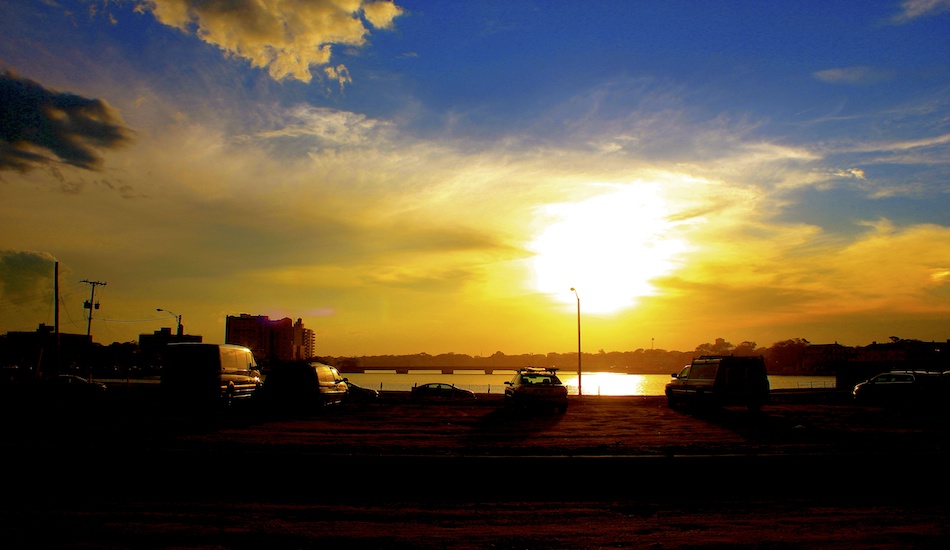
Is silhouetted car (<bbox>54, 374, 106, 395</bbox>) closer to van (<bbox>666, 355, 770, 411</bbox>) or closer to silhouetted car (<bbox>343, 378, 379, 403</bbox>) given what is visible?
silhouetted car (<bbox>343, 378, 379, 403</bbox>)

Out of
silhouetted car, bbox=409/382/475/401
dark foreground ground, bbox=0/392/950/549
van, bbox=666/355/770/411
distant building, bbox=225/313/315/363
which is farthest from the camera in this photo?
distant building, bbox=225/313/315/363

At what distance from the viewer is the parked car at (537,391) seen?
26.3 meters

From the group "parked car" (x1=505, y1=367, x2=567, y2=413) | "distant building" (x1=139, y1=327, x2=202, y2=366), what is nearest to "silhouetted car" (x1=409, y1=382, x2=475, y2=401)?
"parked car" (x1=505, y1=367, x2=567, y2=413)

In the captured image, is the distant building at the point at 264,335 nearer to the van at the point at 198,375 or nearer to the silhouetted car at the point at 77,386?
the silhouetted car at the point at 77,386

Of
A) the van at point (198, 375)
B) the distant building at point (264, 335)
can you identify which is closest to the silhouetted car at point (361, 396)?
the van at point (198, 375)

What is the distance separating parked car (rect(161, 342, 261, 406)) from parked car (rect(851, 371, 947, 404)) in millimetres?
31638

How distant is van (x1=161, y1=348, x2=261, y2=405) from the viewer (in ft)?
72.1

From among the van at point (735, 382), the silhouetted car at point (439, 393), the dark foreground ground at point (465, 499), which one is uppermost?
the van at point (735, 382)

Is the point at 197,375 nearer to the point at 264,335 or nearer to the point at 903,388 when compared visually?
the point at 903,388

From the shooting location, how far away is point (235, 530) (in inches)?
283

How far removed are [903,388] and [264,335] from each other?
104 metres

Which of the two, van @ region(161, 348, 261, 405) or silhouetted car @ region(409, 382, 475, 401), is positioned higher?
van @ region(161, 348, 261, 405)

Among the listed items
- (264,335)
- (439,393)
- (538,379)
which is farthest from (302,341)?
(538,379)

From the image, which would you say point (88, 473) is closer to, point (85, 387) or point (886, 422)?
point (886, 422)
